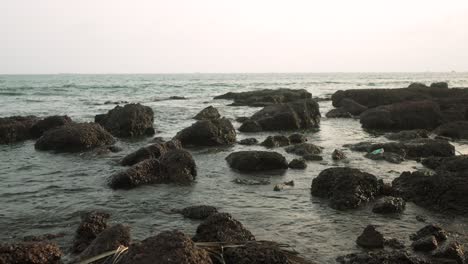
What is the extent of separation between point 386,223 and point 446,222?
112cm

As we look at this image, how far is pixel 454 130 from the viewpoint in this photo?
1789 cm

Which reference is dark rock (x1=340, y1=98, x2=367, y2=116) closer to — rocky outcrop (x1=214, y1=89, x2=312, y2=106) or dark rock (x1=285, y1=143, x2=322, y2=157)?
rocky outcrop (x1=214, y1=89, x2=312, y2=106)

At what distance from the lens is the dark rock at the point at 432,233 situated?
21.5 feet

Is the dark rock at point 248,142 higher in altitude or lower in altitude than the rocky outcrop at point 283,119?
lower

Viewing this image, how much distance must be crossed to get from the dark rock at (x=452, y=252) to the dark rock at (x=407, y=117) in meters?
16.1

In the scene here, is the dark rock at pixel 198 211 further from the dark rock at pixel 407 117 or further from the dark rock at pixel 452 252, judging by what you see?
the dark rock at pixel 407 117

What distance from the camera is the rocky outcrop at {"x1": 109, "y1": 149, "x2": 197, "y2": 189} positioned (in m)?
10.2

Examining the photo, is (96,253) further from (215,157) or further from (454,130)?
(454,130)

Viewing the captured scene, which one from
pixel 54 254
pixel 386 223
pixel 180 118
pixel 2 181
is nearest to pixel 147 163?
pixel 2 181

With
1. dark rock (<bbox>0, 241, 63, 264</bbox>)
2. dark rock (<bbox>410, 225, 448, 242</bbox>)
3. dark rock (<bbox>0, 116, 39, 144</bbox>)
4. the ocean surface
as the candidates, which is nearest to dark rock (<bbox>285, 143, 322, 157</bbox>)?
the ocean surface

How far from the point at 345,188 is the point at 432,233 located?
7.81 ft

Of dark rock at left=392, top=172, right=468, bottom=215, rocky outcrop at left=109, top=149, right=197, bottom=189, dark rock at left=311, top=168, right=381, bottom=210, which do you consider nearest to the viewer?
dark rock at left=392, top=172, right=468, bottom=215

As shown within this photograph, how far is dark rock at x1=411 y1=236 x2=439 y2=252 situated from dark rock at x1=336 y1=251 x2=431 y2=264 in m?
0.63

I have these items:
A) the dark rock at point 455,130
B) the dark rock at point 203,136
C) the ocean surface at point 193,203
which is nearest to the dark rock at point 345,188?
the ocean surface at point 193,203
